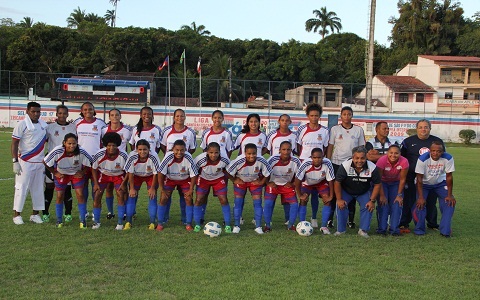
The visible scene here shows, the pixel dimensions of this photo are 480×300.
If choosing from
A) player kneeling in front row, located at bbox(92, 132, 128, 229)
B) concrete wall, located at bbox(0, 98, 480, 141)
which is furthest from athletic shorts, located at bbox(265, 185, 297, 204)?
concrete wall, located at bbox(0, 98, 480, 141)

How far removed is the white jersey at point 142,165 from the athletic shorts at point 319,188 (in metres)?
2.12

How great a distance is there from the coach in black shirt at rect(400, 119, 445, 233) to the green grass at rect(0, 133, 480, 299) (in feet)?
1.21

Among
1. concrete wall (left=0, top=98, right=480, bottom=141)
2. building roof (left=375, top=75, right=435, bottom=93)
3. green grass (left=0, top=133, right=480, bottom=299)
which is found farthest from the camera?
building roof (left=375, top=75, right=435, bottom=93)

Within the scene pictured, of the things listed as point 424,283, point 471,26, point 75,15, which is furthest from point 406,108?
point 75,15

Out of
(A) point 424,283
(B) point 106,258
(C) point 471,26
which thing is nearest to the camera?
(A) point 424,283

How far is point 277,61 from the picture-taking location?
148 feet

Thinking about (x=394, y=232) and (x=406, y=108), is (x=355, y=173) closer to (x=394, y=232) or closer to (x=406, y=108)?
(x=394, y=232)

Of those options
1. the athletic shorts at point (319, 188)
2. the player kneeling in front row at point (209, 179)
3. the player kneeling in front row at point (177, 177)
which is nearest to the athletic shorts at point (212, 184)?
the player kneeling in front row at point (209, 179)

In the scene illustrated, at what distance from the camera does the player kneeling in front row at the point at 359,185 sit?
6527 millimetres

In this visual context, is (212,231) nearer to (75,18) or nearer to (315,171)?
(315,171)

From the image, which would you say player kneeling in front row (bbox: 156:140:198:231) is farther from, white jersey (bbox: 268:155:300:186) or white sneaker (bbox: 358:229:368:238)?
white sneaker (bbox: 358:229:368:238)

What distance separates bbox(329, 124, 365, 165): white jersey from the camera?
714cm

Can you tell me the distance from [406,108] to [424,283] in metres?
33.7

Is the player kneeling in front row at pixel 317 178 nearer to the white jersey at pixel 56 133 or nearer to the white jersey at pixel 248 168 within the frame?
the white jersey at pixel 248 168
